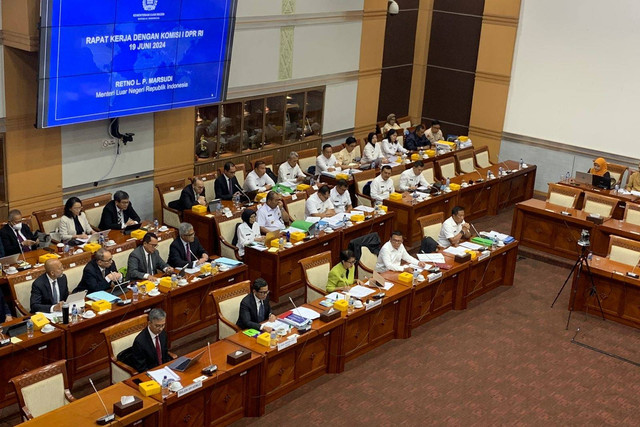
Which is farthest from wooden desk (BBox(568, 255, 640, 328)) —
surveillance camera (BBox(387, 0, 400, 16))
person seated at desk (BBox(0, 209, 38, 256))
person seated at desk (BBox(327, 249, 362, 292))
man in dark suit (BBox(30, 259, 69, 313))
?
surveillance camera (BBox(387, 0, 400, 16))

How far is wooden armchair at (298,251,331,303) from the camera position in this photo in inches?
383

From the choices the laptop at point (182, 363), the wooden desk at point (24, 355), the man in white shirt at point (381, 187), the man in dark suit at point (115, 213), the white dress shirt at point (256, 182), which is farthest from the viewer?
the man in white shirt at point (381, 187)

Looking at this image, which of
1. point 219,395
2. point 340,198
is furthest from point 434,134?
point 219,395

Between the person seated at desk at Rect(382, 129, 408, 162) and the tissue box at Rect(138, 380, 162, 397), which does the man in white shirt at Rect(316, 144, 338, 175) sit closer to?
the person seated at desk at Rect(382, 129, 408, 162)

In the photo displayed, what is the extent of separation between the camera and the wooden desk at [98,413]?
671 cm

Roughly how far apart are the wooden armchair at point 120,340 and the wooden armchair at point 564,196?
26.6ft

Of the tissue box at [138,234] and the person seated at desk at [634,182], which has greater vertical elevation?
the person seated at desk at [634,182]

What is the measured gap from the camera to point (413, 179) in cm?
1397

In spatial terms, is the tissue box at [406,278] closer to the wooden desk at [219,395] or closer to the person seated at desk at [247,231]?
the person seated at desk at [247,231]

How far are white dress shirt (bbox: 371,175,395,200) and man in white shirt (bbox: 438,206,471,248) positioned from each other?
6.24ft

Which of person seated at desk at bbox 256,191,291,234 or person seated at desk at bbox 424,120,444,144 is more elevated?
person seated at desk at bbox 424,120,444,144

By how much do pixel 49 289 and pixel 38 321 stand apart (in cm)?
74

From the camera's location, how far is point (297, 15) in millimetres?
14898

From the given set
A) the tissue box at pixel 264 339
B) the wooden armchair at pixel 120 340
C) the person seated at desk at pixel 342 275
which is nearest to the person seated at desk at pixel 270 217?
the person seated at desk at pixel 342 275
